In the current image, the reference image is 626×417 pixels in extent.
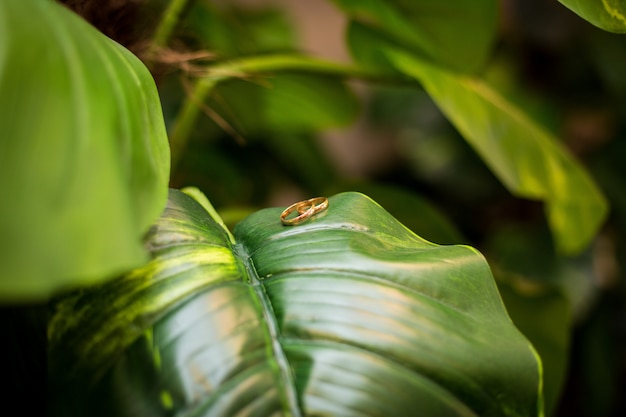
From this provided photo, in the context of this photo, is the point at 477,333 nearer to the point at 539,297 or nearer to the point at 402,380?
the point at 402,380

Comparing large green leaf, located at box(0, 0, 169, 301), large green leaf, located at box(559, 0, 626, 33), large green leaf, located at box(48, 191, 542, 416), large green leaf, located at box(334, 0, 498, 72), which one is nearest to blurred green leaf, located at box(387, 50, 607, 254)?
large green leaf, located at box(334, 0, 498, 72)

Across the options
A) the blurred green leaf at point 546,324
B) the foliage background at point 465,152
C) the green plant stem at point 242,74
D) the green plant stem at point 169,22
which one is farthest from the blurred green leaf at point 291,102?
the blurred green leaf at point 546,324

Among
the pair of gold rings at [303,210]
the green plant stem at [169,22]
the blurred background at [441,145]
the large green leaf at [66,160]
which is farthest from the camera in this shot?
the blurred background at [441,145]

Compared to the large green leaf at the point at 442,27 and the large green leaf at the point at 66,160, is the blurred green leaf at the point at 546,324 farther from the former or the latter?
the large green leaf at the point at 66,160

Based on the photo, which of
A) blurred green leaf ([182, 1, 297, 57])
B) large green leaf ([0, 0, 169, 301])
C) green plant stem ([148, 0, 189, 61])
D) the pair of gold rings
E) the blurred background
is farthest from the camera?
blurred green leaf ([182, 1, 297, 57])

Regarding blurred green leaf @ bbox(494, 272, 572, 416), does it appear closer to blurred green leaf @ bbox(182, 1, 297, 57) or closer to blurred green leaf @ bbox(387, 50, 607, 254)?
blurred green leaf @ bbox(387, 50, 607, 254)

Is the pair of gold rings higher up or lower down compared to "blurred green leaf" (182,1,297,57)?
higher up

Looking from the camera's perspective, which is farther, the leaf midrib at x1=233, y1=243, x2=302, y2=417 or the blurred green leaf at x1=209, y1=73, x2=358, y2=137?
the blurred green leaf at x1=209, y1=73, x2=358, y2=137
